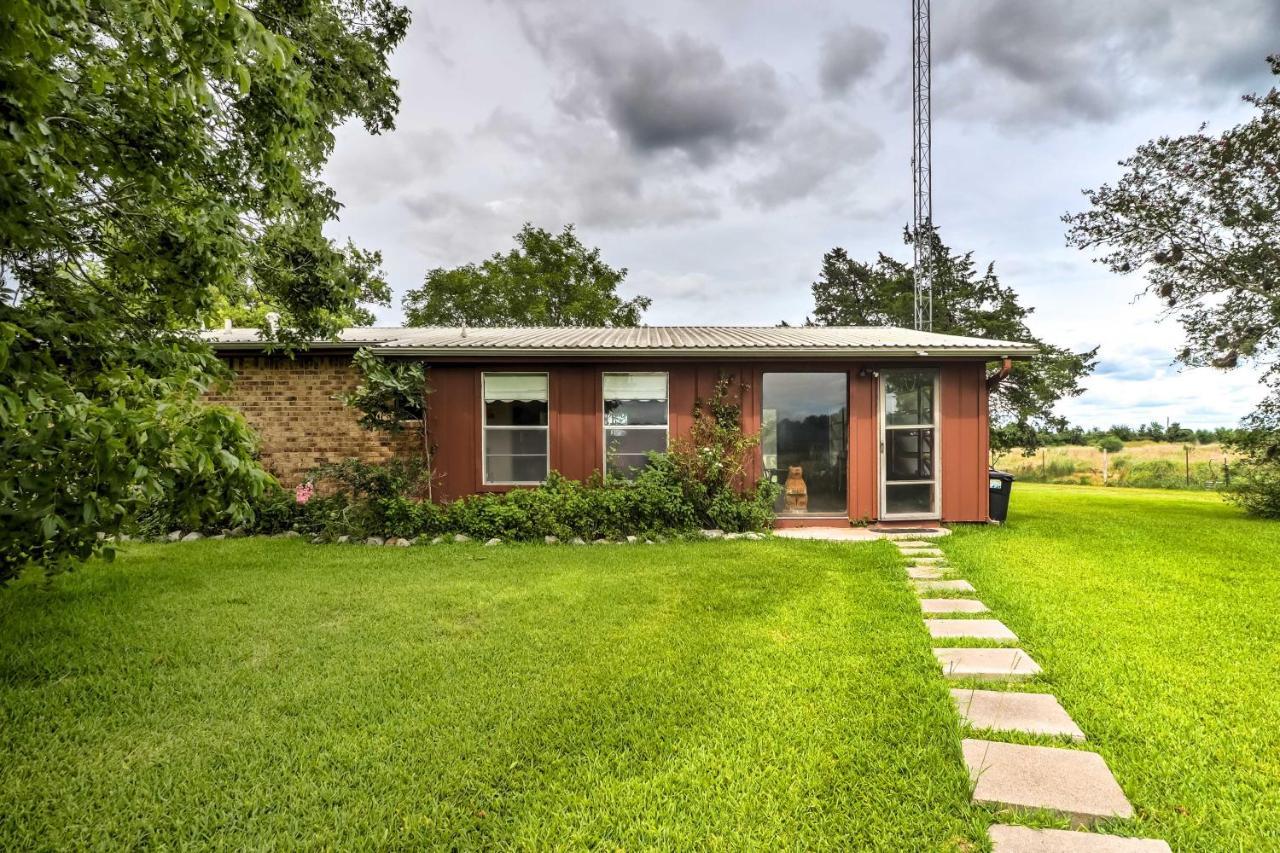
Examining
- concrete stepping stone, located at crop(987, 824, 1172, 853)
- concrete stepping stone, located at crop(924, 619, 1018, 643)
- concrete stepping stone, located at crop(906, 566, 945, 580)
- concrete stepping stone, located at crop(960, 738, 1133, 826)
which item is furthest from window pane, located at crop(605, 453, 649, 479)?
concrete stepping stone, located at crop(987, 824, 1172, 853)

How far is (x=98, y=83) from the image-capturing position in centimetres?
212

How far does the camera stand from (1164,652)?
128 inches

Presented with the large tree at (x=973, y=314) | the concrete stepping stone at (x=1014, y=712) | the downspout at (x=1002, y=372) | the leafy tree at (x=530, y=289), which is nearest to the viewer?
the concrete stepping stone at (x=1014, y=712)

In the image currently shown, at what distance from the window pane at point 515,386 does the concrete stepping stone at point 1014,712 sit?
6112mm

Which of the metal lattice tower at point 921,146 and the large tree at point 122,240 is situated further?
the metal lattice tower at point 921,146

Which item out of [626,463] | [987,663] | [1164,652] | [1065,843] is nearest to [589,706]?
[1065,843]

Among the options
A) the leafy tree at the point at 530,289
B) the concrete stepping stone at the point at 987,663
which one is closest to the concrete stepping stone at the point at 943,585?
the concrete stepping stone at the point at 987,663

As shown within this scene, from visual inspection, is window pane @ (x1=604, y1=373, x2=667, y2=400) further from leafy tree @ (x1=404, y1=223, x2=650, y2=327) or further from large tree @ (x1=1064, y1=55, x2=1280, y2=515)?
leafy tree @ (x1=404, y1=223, x2=650, y2=327)

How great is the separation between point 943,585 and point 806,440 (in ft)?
10.8

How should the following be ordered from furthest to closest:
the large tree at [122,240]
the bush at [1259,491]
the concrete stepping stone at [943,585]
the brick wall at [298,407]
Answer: the bush at [1259,491]
the brick wall at [298,407]
the concrete stepping stone at [943,585]
the large tree at [122,240]

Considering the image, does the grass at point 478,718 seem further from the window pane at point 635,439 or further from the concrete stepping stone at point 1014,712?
the window pane at point 635,439

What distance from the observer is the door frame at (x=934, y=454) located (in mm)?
7516

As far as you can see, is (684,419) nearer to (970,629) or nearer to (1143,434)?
(970,629)

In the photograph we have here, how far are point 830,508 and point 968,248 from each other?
64.1ft
